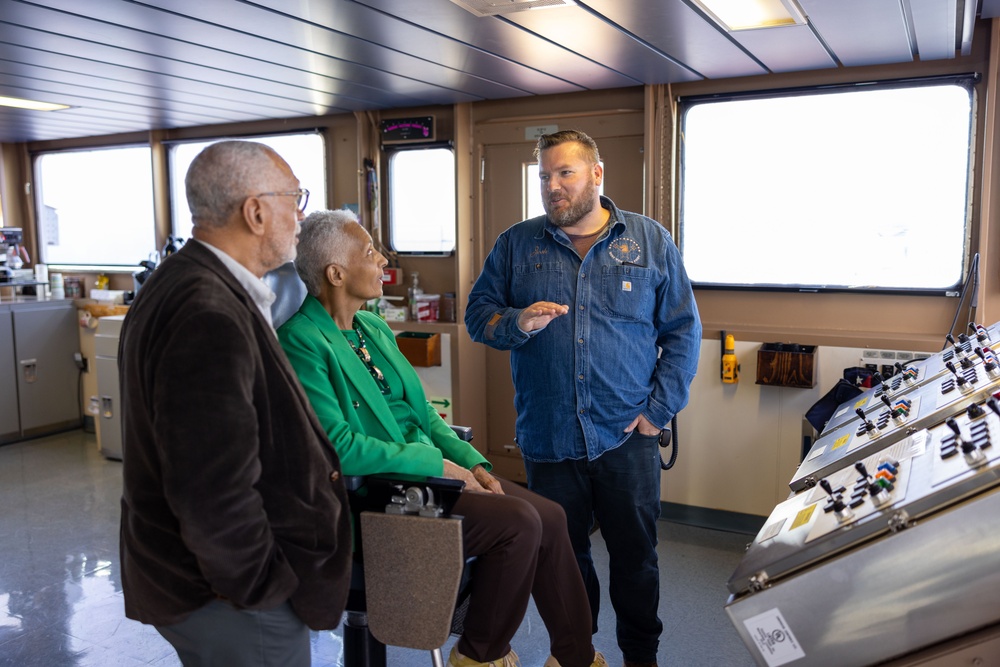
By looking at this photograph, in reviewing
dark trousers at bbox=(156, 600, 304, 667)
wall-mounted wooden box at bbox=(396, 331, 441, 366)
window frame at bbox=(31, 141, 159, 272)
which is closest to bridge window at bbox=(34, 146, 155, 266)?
window frame at bbox=(31, 141, 159, 272)

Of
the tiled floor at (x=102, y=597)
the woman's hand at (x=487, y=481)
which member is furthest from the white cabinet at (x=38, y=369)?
the woman's hand at (x=487, y=481)

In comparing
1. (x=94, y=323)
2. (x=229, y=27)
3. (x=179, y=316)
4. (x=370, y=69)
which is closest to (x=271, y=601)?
(x=179, y=316)

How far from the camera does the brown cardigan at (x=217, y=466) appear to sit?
1443mm

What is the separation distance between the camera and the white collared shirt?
1.60 meters

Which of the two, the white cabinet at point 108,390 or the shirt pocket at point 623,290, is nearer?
the shirt pocket at point 623,290

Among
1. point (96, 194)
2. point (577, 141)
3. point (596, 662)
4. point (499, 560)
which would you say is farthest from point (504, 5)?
point (96, 194)

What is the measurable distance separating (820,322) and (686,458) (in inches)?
38.0

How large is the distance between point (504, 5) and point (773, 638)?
211cm

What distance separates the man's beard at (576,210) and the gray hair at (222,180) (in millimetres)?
1190

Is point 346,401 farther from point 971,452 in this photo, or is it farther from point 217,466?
point 971,452

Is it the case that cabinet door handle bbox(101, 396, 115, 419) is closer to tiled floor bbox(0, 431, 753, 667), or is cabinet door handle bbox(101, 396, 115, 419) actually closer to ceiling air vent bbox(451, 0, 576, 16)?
tiled floor bbox(0, 431, 753, 667)

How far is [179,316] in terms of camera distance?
146 cm

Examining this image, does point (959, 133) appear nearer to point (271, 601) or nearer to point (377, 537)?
point (377, 537)

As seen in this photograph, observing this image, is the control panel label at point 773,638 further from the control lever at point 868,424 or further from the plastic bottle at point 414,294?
the plastic bottle at point 414,294
